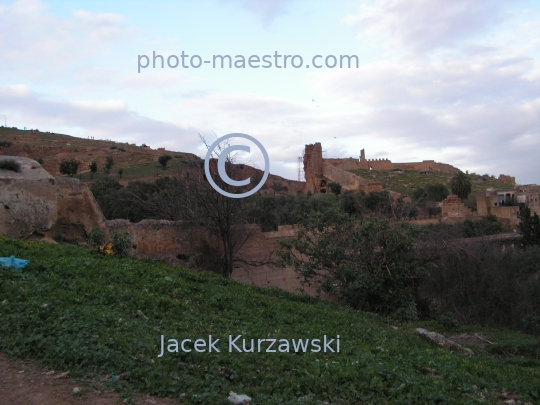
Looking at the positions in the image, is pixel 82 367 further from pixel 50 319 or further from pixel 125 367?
pixel 50 319

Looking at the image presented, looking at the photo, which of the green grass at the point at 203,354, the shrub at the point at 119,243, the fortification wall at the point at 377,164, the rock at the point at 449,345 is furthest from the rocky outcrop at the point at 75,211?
the fortification wall at the point at 377,164

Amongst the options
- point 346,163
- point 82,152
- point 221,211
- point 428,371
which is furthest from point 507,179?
point 428,371

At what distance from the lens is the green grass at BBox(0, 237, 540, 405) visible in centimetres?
436

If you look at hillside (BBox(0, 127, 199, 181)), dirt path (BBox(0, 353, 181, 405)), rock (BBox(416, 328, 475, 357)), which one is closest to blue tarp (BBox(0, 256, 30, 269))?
dirt path (BBox(0, 353, 181, 405))

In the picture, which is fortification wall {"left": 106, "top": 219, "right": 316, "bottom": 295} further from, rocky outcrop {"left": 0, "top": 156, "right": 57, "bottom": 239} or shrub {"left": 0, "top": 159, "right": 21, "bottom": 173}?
shrub {"left": 0, "top": 159, "right": 21, "bottom": 173}

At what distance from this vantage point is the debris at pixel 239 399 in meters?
3.98

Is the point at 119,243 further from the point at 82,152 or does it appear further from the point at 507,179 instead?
the point at 507,179

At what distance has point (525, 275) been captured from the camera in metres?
16.7

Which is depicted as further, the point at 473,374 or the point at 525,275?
the point at 525,275

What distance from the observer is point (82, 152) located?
48.1 metres

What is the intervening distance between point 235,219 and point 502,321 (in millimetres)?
8028

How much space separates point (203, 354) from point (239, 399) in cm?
90

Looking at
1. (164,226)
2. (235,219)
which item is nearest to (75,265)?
(164,226)

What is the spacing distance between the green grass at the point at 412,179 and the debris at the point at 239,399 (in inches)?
2148
